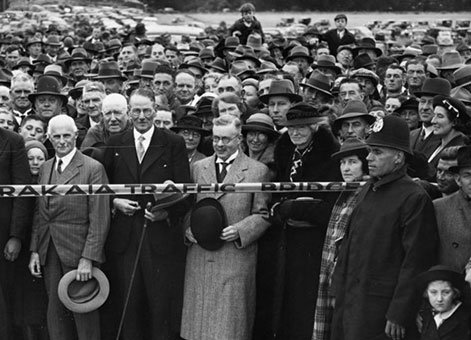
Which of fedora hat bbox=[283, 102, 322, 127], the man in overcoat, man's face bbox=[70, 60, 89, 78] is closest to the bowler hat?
the man in overcoat

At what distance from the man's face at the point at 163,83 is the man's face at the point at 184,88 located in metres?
0.10

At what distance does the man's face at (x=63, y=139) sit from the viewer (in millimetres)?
7805

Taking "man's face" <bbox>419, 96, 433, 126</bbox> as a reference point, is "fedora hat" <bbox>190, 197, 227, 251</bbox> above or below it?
below

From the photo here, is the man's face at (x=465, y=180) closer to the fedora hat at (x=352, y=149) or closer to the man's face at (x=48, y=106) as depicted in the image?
the fedora hat at (x=352, y=149)

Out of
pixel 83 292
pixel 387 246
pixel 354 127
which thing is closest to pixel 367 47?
pixel 354 127

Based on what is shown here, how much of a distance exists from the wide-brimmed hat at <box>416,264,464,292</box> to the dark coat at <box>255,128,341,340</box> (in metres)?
1.35

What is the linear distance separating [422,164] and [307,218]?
957 millimetres

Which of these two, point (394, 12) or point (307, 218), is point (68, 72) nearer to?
point (307, 218)

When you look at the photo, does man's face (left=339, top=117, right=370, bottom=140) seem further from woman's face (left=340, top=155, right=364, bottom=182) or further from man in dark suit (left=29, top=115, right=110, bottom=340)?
man in dark suit (left=29, top=115, right=110, bottom=340)

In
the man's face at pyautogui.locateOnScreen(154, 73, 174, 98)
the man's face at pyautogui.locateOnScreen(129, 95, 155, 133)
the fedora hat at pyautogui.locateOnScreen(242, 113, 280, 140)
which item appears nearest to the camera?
the man's face at pyautogui.locateOnScreen(129, 95, 155, 133)

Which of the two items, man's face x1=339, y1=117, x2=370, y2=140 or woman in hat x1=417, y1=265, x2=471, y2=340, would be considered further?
man's face x1=339, y1=117, x2=370, y2=140

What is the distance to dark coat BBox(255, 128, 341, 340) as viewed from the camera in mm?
7656

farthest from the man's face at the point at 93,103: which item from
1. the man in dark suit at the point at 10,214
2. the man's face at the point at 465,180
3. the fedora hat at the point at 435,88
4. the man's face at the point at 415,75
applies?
the man's face at the point at 465,180

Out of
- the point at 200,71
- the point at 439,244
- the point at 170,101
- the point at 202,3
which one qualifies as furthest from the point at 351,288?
the point at 202,3
